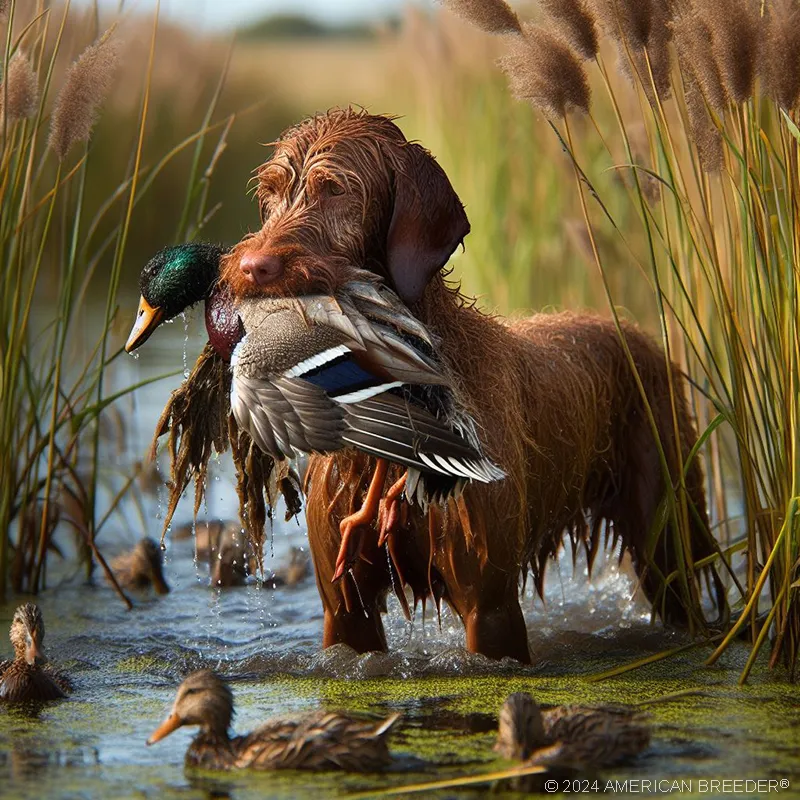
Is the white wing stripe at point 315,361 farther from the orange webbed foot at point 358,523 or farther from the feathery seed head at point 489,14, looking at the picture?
the feathery seed head at point 489,14

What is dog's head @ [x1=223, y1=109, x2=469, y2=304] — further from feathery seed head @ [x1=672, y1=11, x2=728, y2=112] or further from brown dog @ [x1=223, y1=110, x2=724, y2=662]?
feathery seed head @ [x1=672, y1=11, x2=728, y2=112]

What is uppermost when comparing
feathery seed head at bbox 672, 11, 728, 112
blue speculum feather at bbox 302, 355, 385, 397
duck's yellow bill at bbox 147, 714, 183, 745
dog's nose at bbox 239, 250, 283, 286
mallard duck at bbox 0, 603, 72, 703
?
feathery seed head at bbox 672, 11, 728, 112

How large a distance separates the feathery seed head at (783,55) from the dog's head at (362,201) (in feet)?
3.11

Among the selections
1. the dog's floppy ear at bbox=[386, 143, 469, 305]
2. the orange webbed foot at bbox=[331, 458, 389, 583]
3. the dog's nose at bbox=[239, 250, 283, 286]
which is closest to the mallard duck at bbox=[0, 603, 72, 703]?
the orange webbed foot at bbox=[331, 458, 389, 583]

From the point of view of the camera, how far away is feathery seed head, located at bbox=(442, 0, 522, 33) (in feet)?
14.3

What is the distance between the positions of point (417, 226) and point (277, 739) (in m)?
1.47

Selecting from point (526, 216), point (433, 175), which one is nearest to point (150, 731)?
point (433, 175)

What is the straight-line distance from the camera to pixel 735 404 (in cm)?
448

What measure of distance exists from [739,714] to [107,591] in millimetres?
3120

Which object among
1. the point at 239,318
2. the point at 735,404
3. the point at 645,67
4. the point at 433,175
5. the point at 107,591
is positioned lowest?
the point at 107,591

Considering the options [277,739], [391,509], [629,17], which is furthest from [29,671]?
[629,17]

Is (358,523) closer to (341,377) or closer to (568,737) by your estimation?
(341,377)

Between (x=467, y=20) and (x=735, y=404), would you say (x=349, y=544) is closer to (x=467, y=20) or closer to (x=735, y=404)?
(x=735, y=404)

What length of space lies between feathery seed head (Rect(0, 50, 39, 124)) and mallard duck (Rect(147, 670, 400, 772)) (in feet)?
6.71
